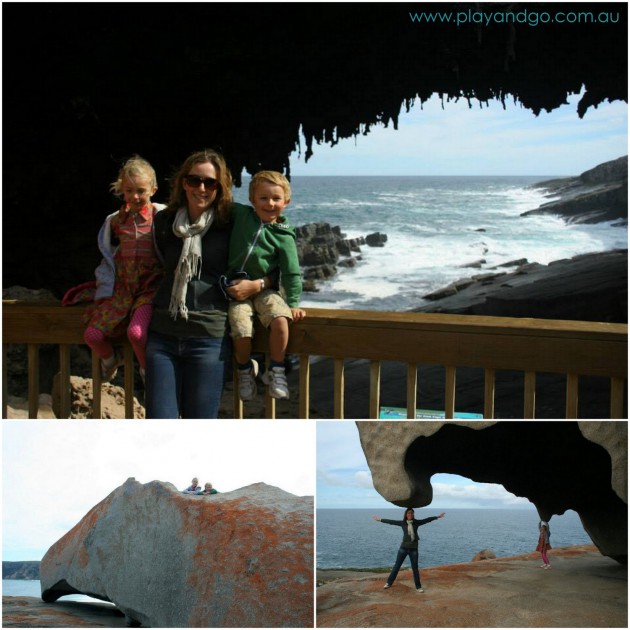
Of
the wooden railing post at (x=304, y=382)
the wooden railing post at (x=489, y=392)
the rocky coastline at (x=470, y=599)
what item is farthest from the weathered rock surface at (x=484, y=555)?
the wooden railing post at (x=304, y=382)

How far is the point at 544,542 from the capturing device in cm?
295

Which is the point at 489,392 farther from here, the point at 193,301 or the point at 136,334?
the point at 136,334

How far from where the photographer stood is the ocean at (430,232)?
10.7m

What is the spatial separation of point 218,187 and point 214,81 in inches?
257

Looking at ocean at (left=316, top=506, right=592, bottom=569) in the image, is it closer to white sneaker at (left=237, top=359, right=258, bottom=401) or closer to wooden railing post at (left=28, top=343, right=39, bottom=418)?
white sneaker at (left=237, top=359, right=258, bottom=401)

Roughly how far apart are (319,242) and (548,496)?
26.5 feet

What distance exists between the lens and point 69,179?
9820 mm

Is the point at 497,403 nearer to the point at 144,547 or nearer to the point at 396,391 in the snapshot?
the point at 396,391

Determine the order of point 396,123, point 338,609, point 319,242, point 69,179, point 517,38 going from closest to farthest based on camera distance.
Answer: point 338,609 → point 517,38 → point 396,123 → point 69,179 → point 319,242

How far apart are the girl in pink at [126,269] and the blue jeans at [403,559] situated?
115cm

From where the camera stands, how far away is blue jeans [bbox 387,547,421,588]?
9.45 ft

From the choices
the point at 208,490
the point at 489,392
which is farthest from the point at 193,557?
the point at 489,392

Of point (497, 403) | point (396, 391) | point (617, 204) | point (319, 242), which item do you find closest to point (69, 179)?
point (319, 242)

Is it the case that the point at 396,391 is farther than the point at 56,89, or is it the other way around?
the point at 396,391
